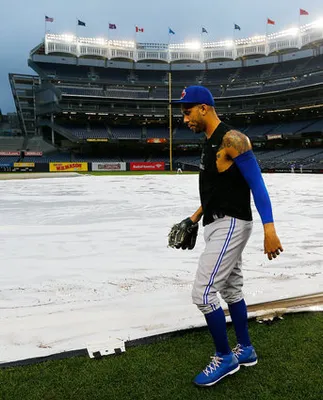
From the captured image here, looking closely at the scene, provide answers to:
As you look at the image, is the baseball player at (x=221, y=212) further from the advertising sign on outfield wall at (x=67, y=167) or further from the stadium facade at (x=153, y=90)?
the stadium facade at (x=153, y=90)

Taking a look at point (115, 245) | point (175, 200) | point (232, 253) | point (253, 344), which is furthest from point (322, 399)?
point (175, 200)

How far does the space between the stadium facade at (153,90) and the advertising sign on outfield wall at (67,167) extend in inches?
390

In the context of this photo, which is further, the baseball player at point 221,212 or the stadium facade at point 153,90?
the stadium facade at point 153,90

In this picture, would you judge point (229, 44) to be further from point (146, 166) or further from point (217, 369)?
point (217, 369)

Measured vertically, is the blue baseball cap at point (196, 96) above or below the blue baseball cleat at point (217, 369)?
above

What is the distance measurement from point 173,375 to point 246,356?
22.5 inches

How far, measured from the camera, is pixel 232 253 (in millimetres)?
2537

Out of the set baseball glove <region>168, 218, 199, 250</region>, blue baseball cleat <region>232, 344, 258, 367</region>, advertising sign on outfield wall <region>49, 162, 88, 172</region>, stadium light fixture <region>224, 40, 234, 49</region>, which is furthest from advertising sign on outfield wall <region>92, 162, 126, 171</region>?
blue baseball cleat <region>232, 344, 258, 367</region>

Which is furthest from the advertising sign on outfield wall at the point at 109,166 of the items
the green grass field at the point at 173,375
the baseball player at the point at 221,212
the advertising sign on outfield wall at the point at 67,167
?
the baseball player at the point at 221,212

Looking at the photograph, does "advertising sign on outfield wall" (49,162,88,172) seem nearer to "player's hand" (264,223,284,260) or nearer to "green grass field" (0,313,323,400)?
"green grass field" (0,313,323,400)

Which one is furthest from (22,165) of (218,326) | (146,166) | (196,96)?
(218,326)

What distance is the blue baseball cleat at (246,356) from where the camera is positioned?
2.59 m

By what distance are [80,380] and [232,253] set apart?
1.40 m

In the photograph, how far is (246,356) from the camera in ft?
8.51
